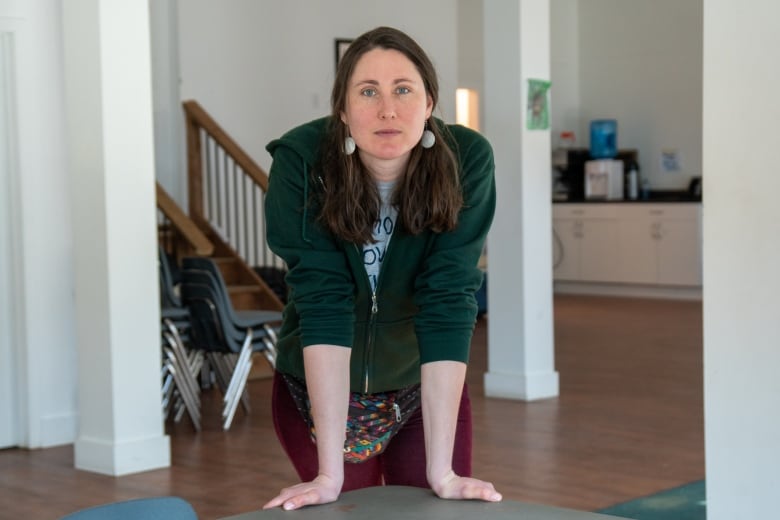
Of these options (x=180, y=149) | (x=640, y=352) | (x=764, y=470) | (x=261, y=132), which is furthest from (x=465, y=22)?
(x=764, y=470)

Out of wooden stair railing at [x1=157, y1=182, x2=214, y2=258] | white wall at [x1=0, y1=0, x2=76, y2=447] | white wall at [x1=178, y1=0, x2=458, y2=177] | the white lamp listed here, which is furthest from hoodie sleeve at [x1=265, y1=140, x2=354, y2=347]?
the white lamp

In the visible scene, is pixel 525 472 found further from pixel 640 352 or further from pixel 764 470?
pixel 640 352

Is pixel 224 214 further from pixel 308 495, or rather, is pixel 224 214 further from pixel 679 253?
pixel 308 495

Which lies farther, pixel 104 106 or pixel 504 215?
pixel 504 215

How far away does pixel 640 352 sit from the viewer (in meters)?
8.77

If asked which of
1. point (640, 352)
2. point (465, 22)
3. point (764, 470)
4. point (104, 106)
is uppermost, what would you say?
point (465, 22)

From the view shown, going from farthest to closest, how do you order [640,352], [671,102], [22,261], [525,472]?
[671,102]
[640,352]
[22,261]
[525,472]

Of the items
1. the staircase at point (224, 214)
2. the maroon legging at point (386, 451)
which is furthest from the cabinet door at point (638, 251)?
the maroon legging at point (386, 451)

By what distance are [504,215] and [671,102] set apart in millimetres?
6952

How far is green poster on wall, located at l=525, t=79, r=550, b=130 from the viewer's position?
6926mm

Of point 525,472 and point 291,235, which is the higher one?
point 291,235

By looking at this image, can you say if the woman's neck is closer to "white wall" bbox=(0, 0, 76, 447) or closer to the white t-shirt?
the white t-shirt

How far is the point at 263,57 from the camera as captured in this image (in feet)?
34.1

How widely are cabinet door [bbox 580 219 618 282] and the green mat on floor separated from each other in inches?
338
